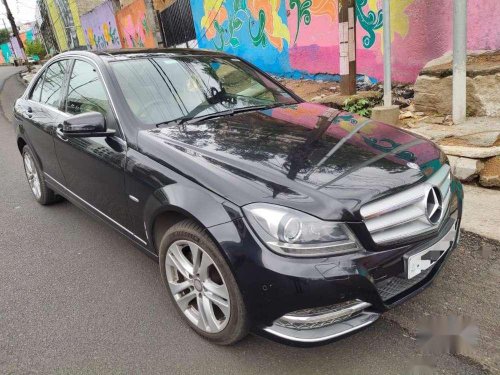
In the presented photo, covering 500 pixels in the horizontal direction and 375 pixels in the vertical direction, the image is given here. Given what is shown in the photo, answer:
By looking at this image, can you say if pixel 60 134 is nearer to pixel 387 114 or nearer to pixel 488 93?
pixel 387 114

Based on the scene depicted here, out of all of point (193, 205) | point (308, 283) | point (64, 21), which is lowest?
point (308, 283)

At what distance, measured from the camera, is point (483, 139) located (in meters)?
4.12

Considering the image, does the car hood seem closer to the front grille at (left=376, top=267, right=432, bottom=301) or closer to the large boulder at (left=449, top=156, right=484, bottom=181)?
the front grille at (left=376, top=267, right=432, bottom=301)

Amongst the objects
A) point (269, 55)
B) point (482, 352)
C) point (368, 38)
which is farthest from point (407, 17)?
point (482, 352)

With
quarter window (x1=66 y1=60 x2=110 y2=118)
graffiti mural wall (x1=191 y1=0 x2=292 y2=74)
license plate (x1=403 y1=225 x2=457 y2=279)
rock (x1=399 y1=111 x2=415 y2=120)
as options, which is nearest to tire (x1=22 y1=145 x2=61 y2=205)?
quarter window (x1=66 y1=60 x2=110 y2=118)

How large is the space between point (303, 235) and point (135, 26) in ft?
58.2

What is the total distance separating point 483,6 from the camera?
5.13 metres

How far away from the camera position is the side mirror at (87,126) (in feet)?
9.22

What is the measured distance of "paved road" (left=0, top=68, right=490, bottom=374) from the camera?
226 centimetres

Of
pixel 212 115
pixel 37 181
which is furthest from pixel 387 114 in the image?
pixel 37 181

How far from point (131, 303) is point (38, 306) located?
0.67 metres

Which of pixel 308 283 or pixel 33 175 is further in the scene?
pixel 33 175

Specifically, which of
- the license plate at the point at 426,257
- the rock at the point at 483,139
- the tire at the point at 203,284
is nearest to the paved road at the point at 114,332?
the tire at the point at 203,284

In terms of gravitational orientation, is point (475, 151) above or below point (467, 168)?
above
